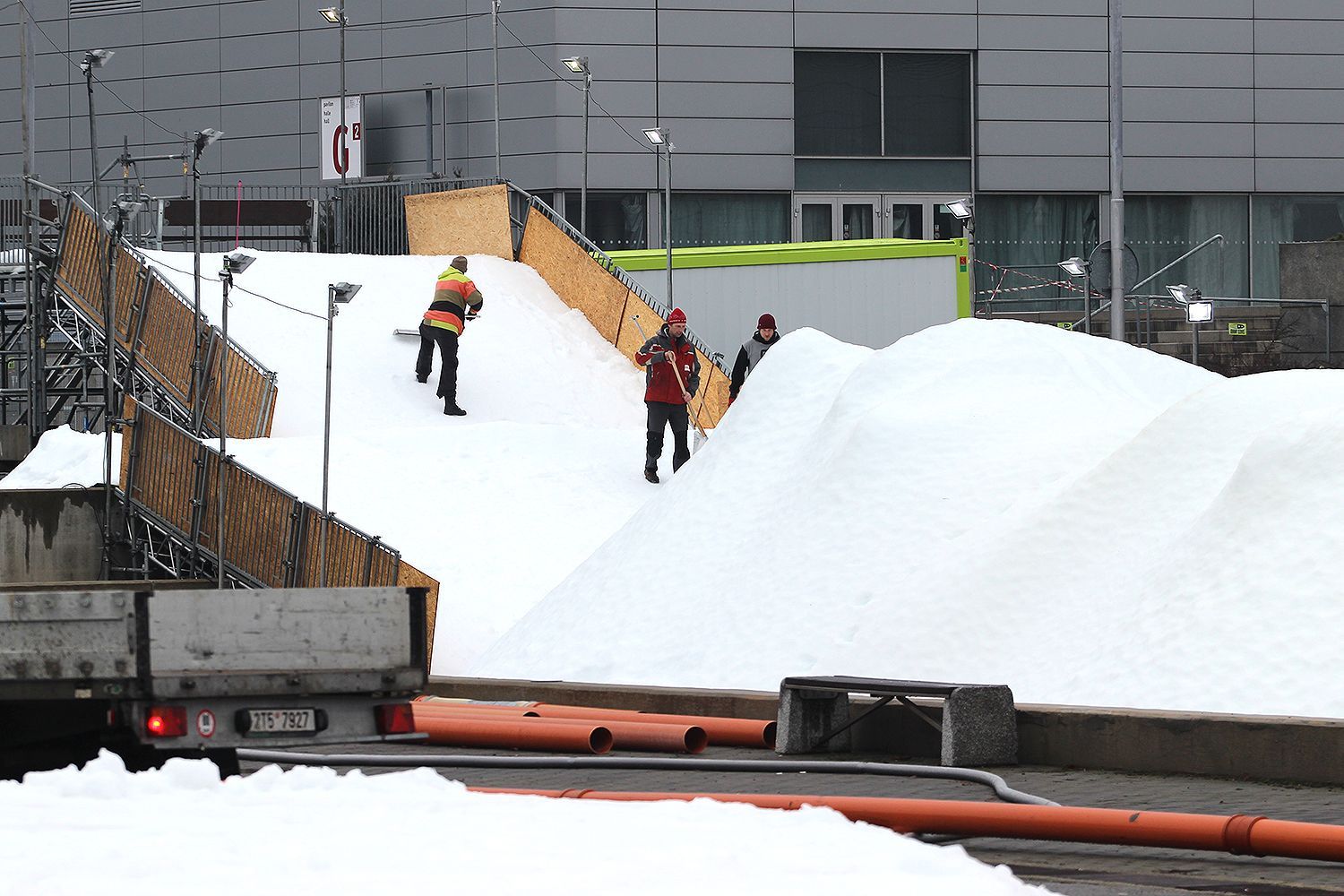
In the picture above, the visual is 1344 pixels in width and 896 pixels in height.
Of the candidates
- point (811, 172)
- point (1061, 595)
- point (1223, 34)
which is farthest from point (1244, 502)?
point (1223, 34)

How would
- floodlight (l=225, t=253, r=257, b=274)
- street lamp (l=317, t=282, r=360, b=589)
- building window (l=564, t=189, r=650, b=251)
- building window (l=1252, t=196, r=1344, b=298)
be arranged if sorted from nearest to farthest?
1. street lamp (l=317, t=282, r=360, b=589)
2. floodlight (l=225, t=253, r=257, b=274)
3. building window (l=564, t=189, r=650, b=251)
4. building window (l=1252, t=196, r=1344, b=298)

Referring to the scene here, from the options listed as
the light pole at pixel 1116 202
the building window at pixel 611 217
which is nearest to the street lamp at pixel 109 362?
the light pole at pixel 1116 202

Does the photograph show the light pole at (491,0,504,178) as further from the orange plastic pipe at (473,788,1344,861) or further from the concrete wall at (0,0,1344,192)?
the orange plastic pipe at (473,788,1344,861)

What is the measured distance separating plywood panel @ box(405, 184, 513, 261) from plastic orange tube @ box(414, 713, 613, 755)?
2048cm

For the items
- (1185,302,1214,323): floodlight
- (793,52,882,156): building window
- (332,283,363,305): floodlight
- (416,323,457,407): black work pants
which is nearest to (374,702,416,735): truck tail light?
(332,283,363,305): floodlight

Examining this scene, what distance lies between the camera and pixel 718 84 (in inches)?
1709

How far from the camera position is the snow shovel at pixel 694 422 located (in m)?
21.9

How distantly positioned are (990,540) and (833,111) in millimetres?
31715

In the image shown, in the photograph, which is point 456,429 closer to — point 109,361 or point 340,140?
point 109,361

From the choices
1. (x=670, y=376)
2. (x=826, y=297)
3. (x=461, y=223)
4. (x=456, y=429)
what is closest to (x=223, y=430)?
(x=670, y=376)

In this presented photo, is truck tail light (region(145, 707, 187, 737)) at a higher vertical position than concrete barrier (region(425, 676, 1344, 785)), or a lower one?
higher

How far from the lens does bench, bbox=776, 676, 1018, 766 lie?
415 inches

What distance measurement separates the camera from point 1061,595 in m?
12.5

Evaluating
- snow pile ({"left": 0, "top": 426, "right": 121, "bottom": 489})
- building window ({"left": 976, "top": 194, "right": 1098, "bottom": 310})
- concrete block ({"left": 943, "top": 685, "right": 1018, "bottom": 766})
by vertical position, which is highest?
building window ({"left": 976, "top": 194, "right": 1098, "bottom": 310})
